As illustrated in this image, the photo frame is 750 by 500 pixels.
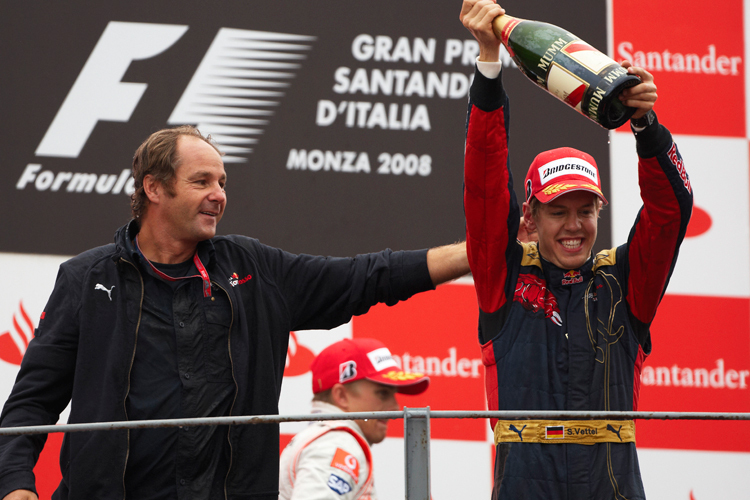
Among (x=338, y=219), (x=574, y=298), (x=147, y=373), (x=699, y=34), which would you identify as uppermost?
(x=699, y=34)

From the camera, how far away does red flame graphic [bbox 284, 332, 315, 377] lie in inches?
116

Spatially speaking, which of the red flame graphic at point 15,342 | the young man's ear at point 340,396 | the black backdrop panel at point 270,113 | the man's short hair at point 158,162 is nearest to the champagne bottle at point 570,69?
the man's short hair at point 158,162

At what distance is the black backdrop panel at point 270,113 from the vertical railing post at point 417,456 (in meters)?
1.68

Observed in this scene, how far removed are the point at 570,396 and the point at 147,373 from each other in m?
0.79

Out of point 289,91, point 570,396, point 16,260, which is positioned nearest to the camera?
point 570,396

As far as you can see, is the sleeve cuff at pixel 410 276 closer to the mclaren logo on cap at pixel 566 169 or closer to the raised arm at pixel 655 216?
the mclaren logo on cap at pixel 566 169

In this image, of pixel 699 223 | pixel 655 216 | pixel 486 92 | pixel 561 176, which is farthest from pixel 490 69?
pixel 699 223

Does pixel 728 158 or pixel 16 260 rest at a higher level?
A: pixel 728 158

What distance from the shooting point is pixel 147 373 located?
165 centimetres

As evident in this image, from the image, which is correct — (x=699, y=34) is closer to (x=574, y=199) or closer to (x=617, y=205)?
(x=617, y=205)

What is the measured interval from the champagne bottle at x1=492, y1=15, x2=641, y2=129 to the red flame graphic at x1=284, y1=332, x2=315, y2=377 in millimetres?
1574

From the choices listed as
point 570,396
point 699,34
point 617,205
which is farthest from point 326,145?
point 570,396

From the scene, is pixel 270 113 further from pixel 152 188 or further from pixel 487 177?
pixel 487 177

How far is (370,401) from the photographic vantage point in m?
2.20
